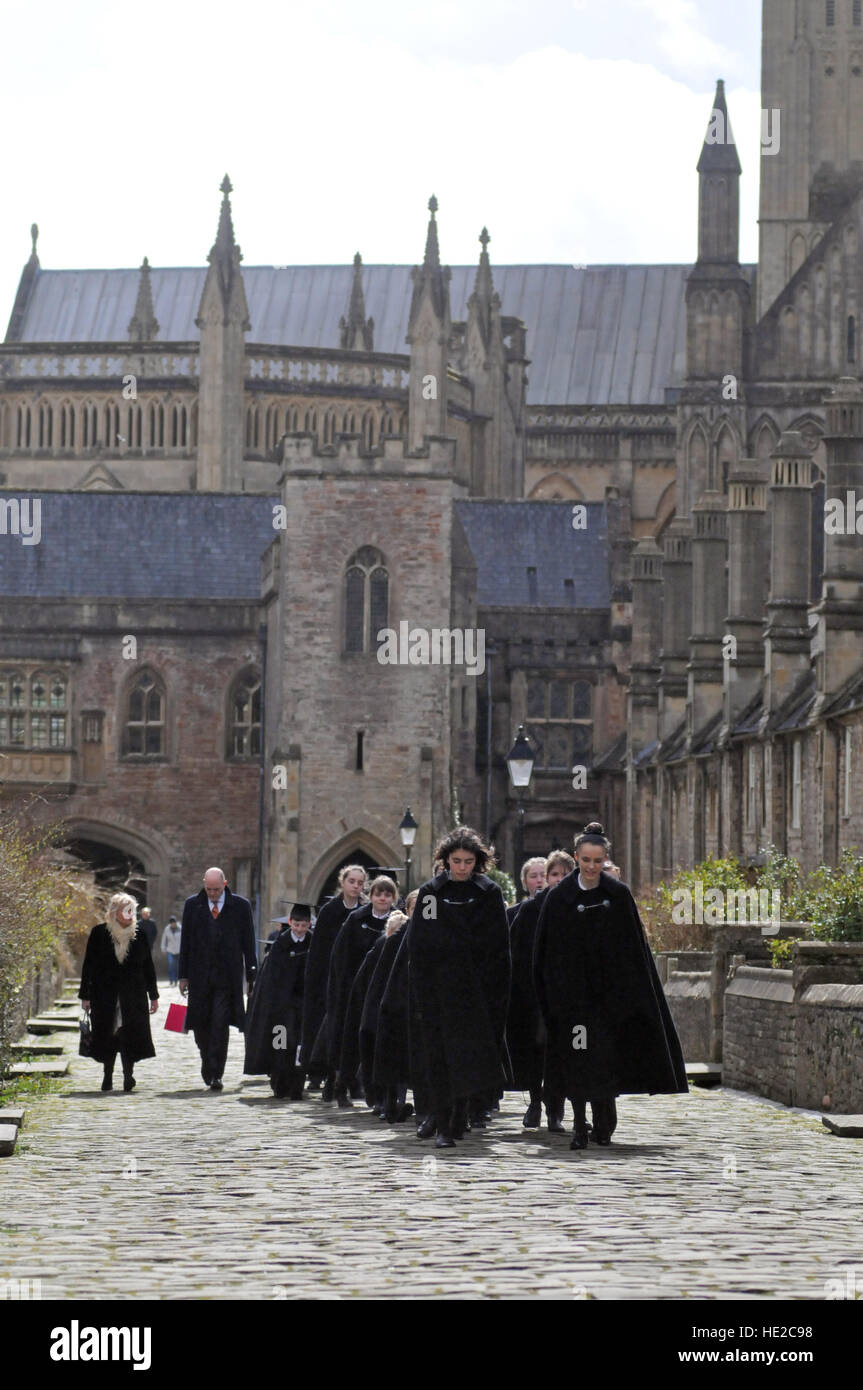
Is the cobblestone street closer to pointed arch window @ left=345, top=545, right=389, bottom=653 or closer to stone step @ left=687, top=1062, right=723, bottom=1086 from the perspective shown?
stone step @ left=687, top=1062, right=723, bottom=1086

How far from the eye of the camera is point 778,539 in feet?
116

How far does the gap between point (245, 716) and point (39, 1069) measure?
34.2 m

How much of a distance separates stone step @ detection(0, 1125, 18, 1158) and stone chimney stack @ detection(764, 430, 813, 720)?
2255 centimetres

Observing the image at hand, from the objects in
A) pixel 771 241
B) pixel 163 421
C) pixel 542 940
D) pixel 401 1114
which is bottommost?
pixel 401 1114

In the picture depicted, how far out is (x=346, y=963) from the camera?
16.6m

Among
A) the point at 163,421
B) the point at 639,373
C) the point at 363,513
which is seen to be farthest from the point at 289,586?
the point at 639,373

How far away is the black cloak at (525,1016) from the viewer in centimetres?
1416

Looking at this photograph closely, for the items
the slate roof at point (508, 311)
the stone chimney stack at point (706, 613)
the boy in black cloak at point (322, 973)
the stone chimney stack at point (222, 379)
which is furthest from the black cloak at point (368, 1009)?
the slate roof at point (508, 311)

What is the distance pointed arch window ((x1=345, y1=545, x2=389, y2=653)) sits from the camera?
48.6 metres

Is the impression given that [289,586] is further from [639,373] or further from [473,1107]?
[473,1107]

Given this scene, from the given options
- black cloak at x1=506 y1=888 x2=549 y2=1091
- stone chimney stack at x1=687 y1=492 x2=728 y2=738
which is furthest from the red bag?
stone chimney stack at x1=687 y1=492 x2=728 y2=738

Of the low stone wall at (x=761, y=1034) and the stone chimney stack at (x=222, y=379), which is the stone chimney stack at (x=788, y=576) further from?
the stone chimney stack at (x=222, y=379)

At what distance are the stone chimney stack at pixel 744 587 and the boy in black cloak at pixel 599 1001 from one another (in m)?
24.9

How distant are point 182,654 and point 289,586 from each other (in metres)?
4.83
